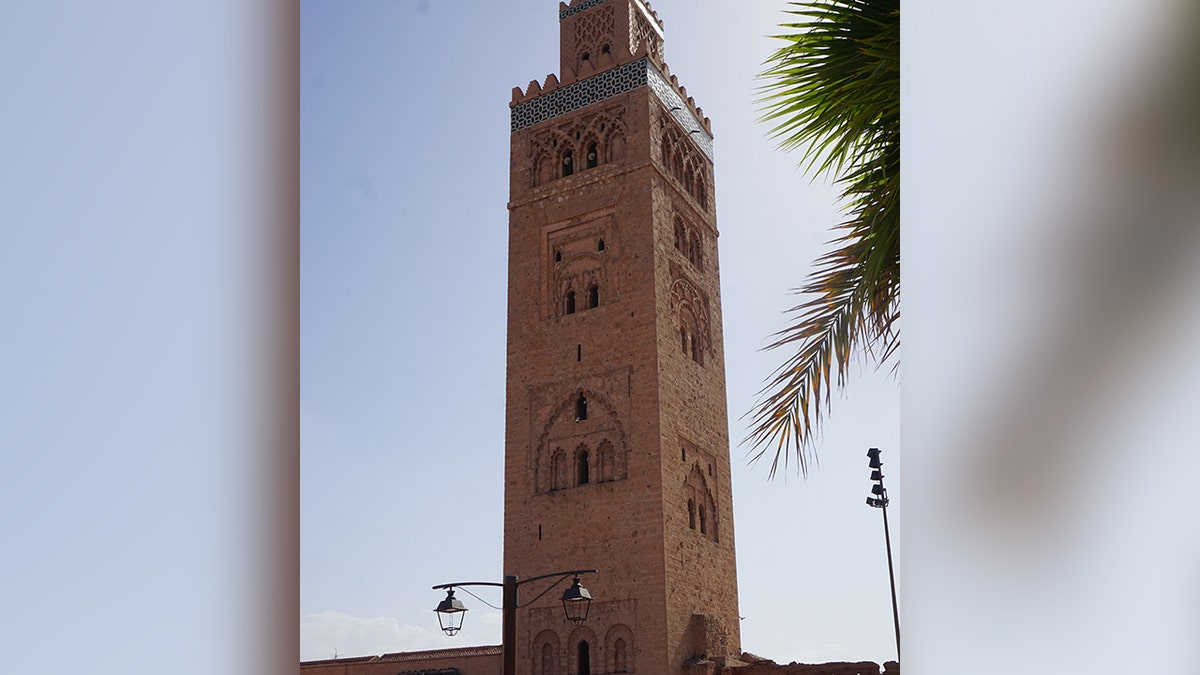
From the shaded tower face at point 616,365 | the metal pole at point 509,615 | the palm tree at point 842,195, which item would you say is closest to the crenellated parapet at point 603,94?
the shaded tower face at point 616,365

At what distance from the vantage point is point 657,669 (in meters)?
11.8

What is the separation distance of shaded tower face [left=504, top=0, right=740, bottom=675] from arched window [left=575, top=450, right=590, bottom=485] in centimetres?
2

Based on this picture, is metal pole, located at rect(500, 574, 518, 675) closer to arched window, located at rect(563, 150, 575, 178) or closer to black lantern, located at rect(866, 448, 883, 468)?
black lantern, located at rect(866, 448, 883, 468)

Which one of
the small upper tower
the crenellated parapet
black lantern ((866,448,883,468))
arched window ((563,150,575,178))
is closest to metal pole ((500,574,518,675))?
black lantern ((866,448,883,468))

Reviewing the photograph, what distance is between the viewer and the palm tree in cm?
185

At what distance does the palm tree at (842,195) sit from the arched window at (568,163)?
12.9m

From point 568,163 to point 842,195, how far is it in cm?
1304

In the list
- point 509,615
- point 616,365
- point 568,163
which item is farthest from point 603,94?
point 509,615

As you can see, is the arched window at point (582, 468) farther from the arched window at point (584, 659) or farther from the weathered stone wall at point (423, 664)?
the weathered stone wall at point (423, 664)

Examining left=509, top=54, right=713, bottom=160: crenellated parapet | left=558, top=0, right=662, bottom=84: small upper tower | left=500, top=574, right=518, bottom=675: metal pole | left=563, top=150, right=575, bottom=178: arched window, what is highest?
left=558, top=0, right=662, bottom=84: small upper tower

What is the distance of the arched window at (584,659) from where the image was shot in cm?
1253
